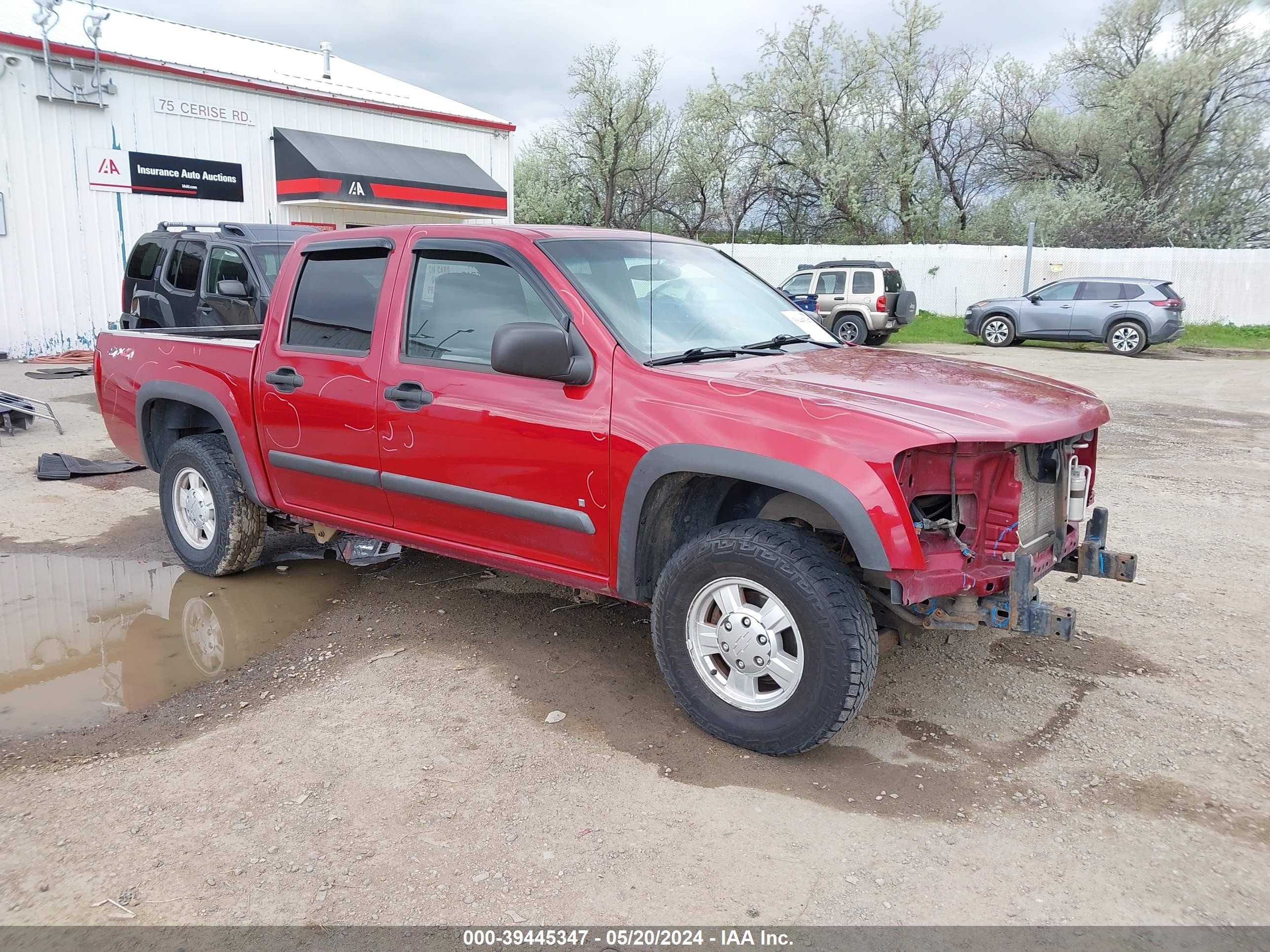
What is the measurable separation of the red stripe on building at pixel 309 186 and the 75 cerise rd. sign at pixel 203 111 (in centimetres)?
138

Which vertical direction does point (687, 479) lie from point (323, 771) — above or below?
above

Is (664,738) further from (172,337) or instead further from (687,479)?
(172,337)

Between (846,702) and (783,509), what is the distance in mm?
801

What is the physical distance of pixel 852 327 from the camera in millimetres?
21109

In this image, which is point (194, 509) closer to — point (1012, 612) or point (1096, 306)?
point (1012, 612)

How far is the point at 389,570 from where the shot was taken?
5.63 m

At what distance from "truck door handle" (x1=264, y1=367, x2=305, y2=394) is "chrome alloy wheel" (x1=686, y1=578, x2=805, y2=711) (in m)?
2.37

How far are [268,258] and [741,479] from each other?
8013mm

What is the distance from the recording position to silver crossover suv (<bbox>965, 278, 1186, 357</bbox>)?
1959cm

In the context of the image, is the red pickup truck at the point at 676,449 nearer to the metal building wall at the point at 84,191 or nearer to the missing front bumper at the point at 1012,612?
the missing front bumper at the point at 1012,612

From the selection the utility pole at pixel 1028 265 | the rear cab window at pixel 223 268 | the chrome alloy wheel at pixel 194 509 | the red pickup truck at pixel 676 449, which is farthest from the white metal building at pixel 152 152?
the utility pole at pixel 1028 265

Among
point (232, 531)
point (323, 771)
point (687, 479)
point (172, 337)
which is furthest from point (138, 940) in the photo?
point (172, 337)

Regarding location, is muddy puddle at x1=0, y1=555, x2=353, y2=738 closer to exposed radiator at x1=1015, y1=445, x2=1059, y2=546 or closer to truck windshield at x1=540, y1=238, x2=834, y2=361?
truck windshield at x1=540, y1=238, x2=834, y2=361

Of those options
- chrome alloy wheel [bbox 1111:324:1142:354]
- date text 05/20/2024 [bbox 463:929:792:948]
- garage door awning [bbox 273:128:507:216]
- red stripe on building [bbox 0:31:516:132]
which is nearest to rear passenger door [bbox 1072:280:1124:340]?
chrome alloy wheel [bbox 1111:324:1142:354]
